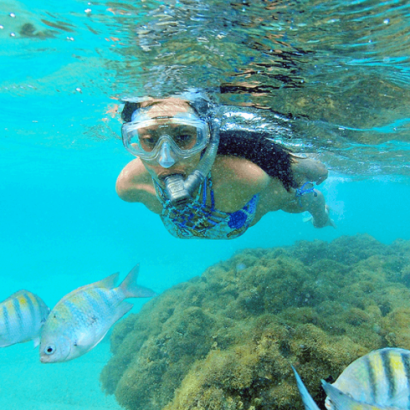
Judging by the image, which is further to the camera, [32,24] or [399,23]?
[32,24]


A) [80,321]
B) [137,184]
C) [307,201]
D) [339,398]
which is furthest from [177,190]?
[307,201]

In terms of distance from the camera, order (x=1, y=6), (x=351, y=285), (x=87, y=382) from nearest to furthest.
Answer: (x=1, y=6), (x=351, y=285), (x=87, y=382)

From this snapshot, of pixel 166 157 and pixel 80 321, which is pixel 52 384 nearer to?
pixel 80 321

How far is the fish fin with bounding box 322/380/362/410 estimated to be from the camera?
6.89 ft

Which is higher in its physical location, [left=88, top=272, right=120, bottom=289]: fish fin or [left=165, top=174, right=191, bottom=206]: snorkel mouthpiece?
[left=165, top=174, right=191, bottom=206]: snorkel mouthpiece

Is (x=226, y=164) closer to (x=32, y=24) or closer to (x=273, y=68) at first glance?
(x=273, y=68)

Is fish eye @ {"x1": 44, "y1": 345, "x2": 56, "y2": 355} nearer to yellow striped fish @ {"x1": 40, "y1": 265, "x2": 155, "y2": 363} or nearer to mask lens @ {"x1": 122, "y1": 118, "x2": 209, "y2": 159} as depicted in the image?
yellow striped fish @ {"x1": 40, "y1": 265, "x2": 155, "y2": 363}

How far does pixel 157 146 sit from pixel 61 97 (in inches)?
405

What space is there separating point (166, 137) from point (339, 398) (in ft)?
11.4

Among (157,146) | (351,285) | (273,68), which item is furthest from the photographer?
(351,285)

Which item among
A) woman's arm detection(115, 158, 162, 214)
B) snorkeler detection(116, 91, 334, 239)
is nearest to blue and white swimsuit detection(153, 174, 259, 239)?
snorkeler detection(116, 91, 334, 239)

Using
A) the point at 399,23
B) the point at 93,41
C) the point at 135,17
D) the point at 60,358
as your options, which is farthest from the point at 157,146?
the point at 399,23

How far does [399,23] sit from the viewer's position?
14.6ft

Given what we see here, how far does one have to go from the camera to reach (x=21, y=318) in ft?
16.7
